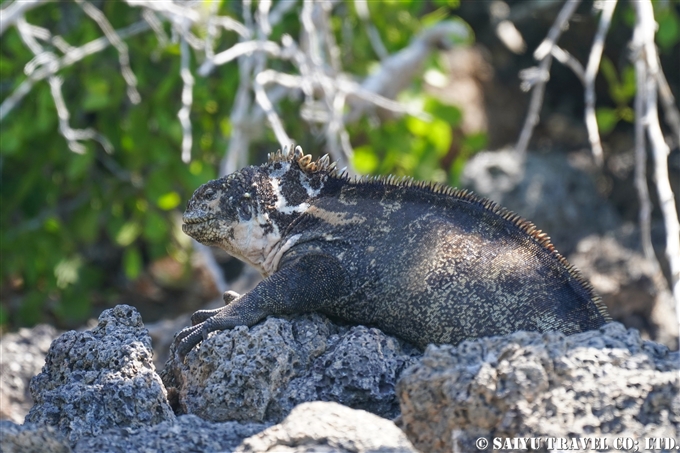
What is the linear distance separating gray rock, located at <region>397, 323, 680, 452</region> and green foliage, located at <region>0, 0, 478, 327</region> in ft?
16.6

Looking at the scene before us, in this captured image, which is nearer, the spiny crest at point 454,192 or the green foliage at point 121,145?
the spiny crest at point 454,192

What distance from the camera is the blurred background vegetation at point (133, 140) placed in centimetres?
790

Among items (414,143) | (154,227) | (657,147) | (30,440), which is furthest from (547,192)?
(30,440)

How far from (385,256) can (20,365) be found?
3.20 meters

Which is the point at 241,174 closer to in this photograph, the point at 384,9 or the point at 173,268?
the point at 384,9

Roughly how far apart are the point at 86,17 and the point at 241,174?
4.93m

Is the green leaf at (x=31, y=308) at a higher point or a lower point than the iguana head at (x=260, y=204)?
higher

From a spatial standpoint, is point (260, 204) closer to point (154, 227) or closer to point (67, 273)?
point (154, 227)

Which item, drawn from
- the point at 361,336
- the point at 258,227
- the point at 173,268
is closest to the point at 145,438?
the point at 361,336

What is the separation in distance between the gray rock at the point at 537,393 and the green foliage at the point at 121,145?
5.07 metres

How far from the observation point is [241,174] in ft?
13.0

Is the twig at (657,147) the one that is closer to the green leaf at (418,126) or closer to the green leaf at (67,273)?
the green leaf at (418,126)

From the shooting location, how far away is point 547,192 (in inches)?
336

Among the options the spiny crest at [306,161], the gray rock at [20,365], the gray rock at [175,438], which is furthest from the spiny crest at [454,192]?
the gray rock at [20,365]
